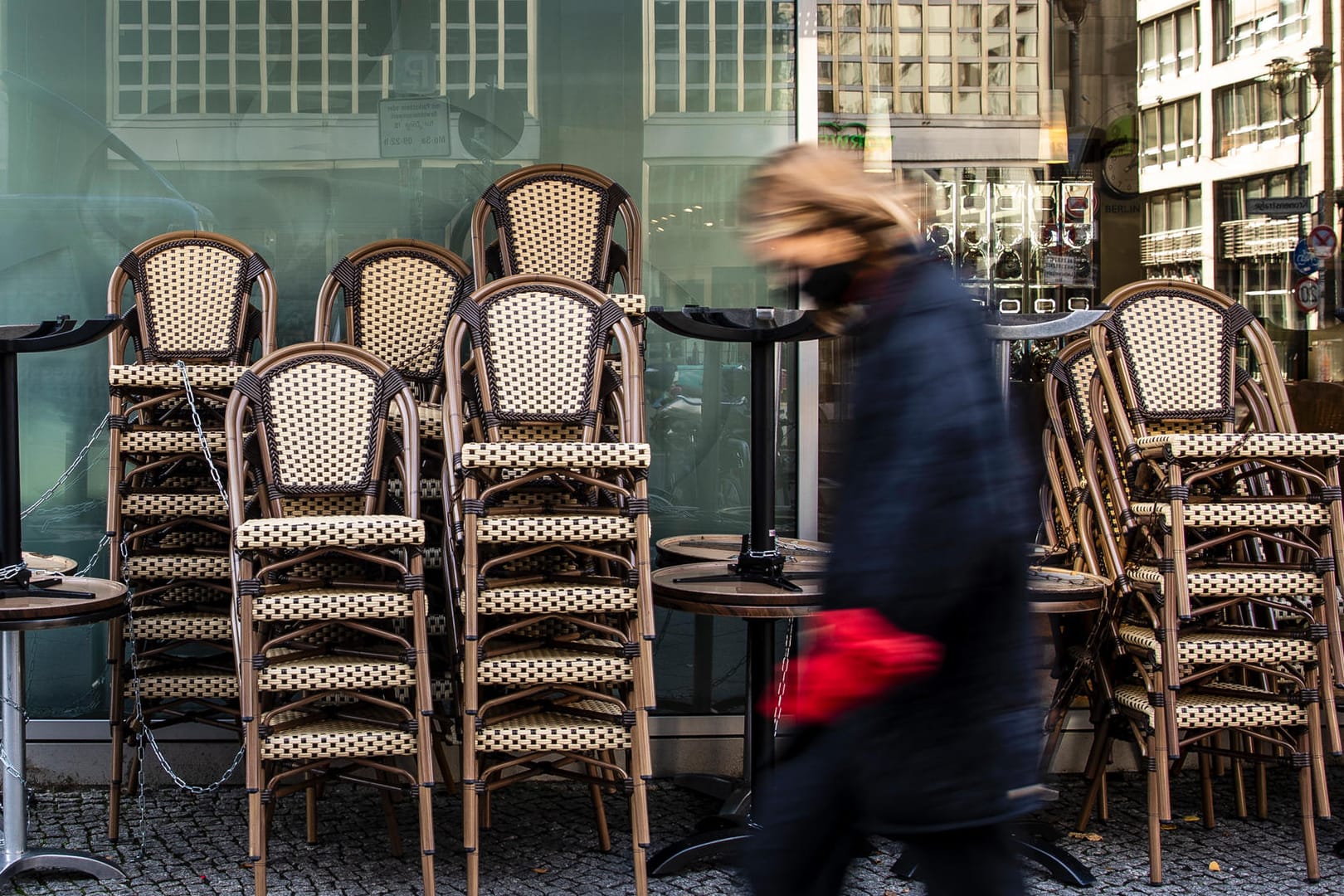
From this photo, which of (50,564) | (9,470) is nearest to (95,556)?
(50,564)

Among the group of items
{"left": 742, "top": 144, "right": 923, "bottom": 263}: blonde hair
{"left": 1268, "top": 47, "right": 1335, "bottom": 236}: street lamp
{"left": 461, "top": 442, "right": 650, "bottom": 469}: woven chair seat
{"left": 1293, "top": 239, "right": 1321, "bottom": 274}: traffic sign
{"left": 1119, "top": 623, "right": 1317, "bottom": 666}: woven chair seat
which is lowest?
{"left": 1119, "top": 623, "right": 1317, "bottom": 666}: woven chair seat

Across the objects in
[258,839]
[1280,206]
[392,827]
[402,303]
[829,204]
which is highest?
[1280,206]

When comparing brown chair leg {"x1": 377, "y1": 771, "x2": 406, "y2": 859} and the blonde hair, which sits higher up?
the blonde hair

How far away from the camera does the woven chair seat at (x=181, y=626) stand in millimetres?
4867

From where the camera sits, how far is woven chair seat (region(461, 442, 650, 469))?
4141 mm

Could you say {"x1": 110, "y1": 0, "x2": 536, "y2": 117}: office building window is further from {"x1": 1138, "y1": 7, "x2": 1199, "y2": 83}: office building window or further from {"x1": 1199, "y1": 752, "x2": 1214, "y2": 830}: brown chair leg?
{"x1": 1199, "y1": 752, "x2": 1214, "y2": 830}: brown chair leg

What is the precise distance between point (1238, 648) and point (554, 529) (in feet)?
7.20

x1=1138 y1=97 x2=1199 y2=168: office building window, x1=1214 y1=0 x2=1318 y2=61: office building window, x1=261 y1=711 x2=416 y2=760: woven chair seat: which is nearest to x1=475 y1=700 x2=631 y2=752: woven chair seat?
x1=261 y1=711 x2=416 y2=760: woven chair seat

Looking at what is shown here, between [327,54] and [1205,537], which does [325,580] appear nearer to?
[327,54]

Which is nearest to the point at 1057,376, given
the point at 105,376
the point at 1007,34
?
the point at 1007,34

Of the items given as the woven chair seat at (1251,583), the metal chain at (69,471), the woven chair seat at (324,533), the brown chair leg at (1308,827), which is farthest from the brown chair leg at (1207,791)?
the metal chain at (69,471)

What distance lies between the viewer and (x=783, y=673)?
5.07 metres

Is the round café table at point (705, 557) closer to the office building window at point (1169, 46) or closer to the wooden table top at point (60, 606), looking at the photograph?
the wooden table top at point (60, 606)

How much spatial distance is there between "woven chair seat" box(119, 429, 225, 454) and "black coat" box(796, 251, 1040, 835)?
321 centimetres
